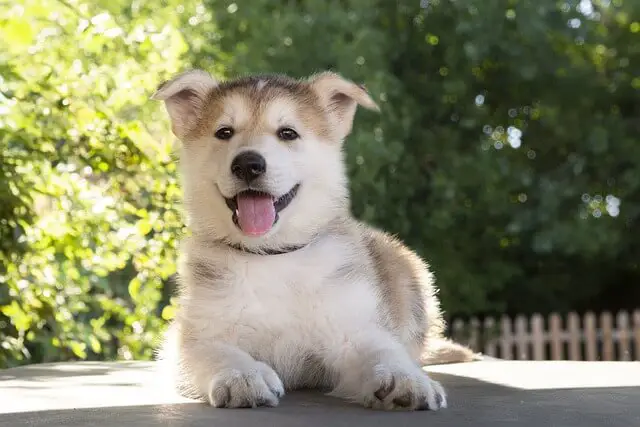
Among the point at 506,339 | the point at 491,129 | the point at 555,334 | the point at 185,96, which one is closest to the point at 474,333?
the point at 506,339

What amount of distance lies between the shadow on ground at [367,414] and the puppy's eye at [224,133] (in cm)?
104

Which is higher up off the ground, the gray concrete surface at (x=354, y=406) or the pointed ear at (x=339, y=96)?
the pointed ear at (x=339, y=96)

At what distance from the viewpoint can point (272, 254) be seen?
144 inches

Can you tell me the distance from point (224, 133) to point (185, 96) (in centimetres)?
43

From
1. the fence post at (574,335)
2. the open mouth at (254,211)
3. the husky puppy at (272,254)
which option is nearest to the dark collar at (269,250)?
the husky puppy at (272,254)

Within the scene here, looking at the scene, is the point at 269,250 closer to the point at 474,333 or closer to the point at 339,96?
the point at 339,96

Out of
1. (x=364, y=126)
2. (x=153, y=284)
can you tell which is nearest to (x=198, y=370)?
(x=153, y=284)

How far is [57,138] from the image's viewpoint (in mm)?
5828

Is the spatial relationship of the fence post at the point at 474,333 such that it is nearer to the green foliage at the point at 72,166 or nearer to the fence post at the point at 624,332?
the fence post at the point at 624,332

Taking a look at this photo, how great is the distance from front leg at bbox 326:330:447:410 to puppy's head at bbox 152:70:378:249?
1.67 ft

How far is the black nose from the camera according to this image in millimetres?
3432

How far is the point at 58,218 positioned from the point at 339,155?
239 centimetres

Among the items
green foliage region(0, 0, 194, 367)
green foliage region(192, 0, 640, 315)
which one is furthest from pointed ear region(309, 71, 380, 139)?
green foliage region(192, 0, 640, 315)

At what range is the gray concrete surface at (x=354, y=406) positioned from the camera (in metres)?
2.75
